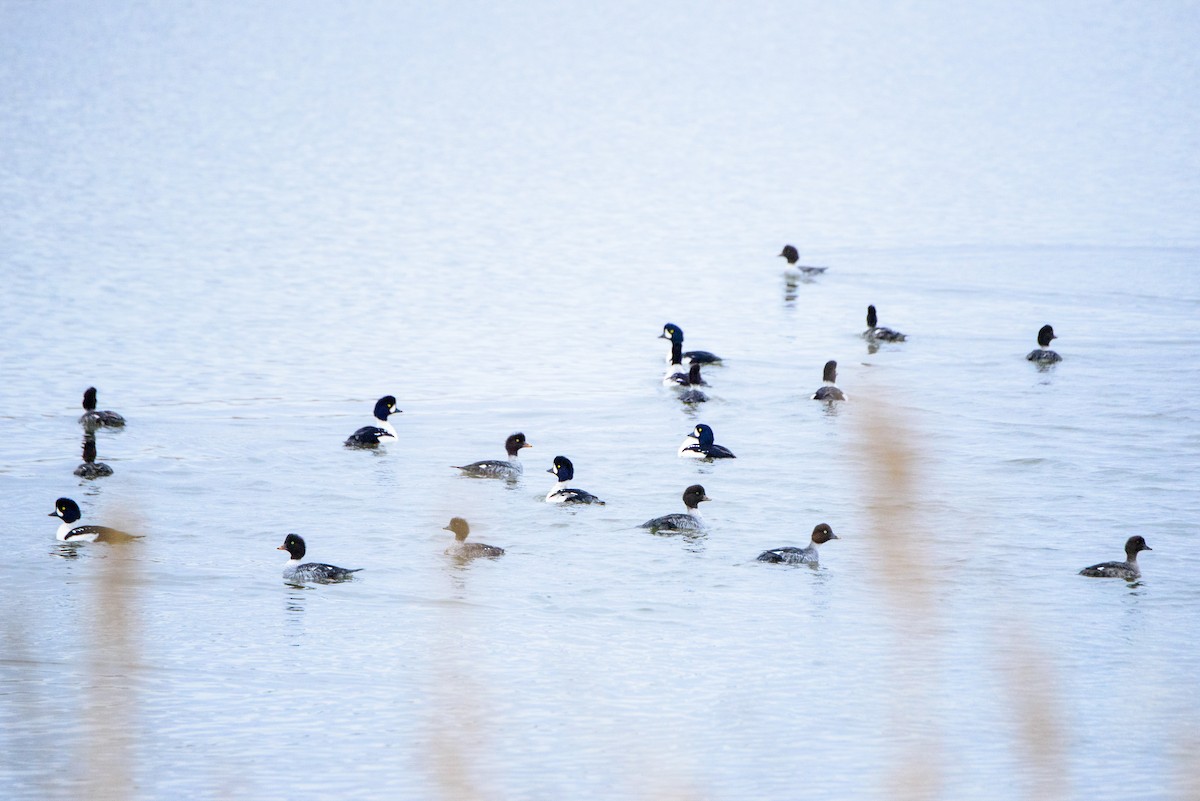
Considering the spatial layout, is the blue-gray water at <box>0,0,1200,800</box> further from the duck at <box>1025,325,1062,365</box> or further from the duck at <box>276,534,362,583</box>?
the duck at <box>1025,325,1062,365</box>

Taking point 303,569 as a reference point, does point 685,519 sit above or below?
above

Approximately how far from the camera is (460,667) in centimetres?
1470

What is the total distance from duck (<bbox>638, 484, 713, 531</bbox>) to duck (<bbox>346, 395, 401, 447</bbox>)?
5514 millimetres

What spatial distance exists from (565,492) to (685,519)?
1.88 meters

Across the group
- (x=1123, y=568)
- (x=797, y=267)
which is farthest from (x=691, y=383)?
(x=797, y=267)

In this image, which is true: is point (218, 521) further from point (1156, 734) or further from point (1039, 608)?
point (1156, 734)

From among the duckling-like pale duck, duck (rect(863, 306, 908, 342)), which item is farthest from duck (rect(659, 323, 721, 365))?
the duckling-like pale duck

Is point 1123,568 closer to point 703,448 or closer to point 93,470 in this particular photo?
point 703,448

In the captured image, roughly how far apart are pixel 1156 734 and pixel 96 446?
15.7 meters

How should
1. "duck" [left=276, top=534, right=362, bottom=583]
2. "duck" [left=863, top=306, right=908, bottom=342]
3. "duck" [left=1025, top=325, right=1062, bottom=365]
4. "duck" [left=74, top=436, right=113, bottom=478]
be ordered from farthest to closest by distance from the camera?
"duck" [left=863, top=306, right=908, bottom=342], "duck" [left=1025, top=325, right=1062, bottom=365], "duck" [left=74, top=436, right=113, bottom=478], "duck" [left=276, top=534, right=362, bottom=583]

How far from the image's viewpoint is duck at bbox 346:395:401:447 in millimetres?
23531

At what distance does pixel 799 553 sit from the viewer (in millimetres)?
18016

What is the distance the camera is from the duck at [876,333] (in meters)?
31.9

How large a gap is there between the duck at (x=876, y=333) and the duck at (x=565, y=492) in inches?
494
